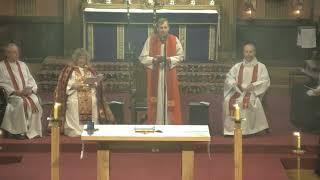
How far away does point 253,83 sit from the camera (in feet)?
37.9

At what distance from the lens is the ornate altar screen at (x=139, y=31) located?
16.1 metres

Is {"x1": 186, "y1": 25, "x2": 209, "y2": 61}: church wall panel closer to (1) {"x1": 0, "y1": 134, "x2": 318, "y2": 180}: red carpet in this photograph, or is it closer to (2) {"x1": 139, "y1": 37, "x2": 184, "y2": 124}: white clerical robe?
(2) {"x1": 139, "y1": 37, "x2": 184, "y2": 124}: white clerical robe

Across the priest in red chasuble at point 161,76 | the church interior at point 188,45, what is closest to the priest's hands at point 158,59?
the priest in red chasuble at point 161,76

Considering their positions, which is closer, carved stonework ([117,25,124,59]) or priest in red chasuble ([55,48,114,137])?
priest in red chasuble ([55,48,114,137])

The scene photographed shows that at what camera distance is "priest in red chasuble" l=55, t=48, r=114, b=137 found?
37.0 feet

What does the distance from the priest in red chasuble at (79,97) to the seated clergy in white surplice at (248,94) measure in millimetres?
1824

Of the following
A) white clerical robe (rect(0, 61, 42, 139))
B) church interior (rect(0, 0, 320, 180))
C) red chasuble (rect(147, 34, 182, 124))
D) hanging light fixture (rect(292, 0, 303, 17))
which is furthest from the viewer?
hanging light fixture (rect(292, 0, 303, 17))

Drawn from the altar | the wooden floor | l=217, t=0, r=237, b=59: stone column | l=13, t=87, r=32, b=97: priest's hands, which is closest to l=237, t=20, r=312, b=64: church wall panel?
l=217, t=0, r=237, b=59: stone column

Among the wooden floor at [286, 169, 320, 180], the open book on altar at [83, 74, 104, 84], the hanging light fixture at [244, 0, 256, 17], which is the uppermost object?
the hanging light fixture at [244, 0, 256, 17]

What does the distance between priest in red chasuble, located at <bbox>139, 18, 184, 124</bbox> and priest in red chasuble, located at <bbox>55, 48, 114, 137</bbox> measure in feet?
2.41

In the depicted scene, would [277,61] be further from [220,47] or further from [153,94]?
[153,94]

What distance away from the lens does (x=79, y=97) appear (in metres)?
11.3

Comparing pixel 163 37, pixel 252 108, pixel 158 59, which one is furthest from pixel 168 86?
pixel 252 108

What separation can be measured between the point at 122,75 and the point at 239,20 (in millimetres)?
3193
